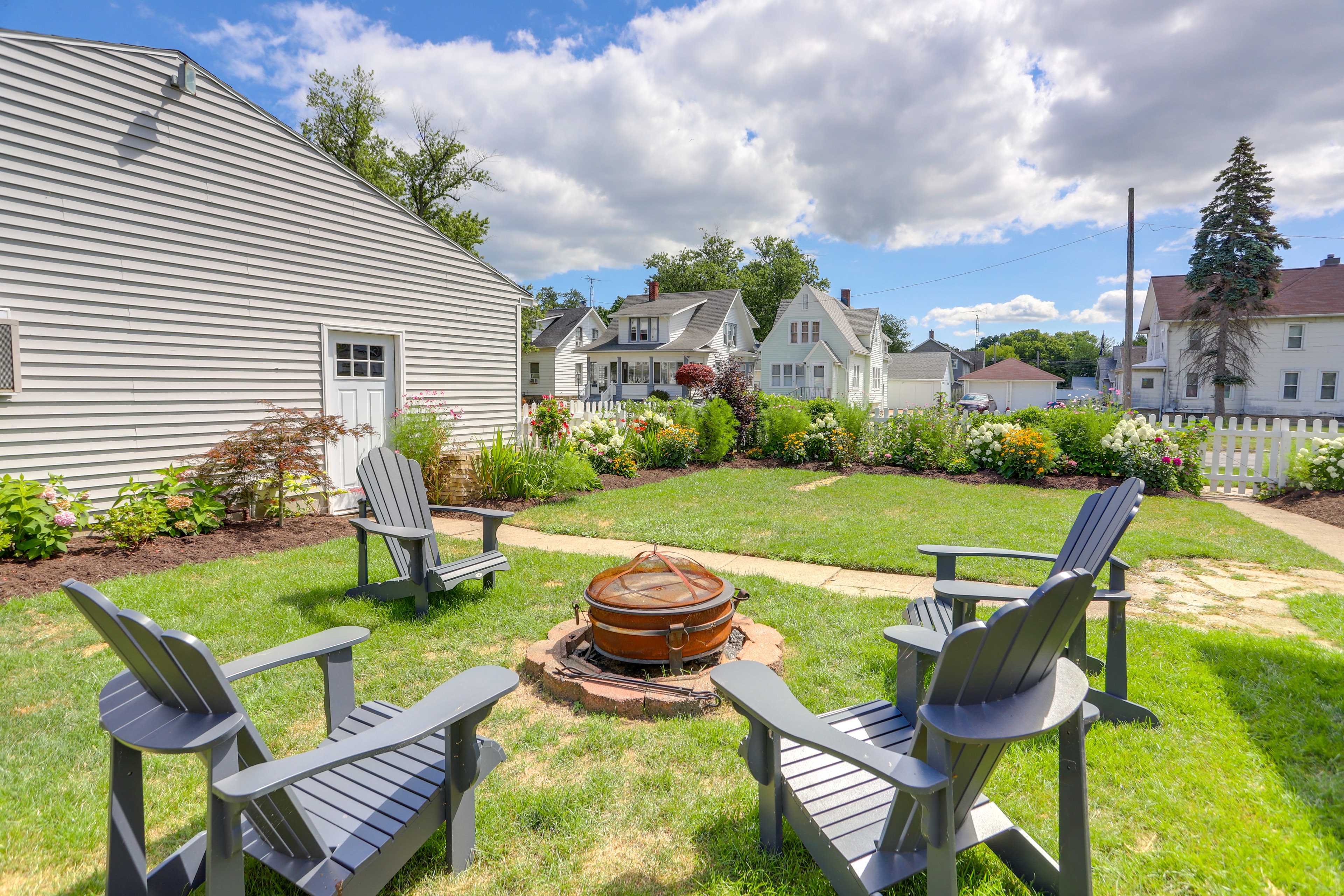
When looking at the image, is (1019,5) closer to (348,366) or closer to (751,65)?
(751,65)

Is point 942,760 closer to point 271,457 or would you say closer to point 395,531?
point 395,531

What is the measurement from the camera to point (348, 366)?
27.5ft

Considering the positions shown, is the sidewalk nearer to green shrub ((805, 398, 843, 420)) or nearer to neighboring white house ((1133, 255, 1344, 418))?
green shrub ((805, 398, 843, 420))

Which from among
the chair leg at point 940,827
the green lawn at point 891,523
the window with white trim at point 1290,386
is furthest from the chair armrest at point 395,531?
the window with white trim at point 1290,386

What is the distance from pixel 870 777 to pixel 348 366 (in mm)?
8236

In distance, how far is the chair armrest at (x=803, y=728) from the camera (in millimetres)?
1376

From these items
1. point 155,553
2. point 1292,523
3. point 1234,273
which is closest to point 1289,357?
point 1234,273

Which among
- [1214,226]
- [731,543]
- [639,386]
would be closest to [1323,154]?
[1214,226]

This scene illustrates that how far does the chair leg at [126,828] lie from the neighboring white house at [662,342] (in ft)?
103

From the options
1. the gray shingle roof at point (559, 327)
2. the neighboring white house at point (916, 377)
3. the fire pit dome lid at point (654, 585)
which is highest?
the gray shingle roof at point (559, 327)

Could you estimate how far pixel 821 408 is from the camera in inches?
495

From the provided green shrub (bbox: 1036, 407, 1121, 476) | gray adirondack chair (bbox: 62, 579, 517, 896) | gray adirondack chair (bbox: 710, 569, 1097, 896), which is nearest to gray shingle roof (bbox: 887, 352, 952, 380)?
green shrub (bbox: 1036, 407, 1121, 476)

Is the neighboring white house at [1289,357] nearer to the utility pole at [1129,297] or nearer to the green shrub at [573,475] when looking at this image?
the utility pole at [1129,297]

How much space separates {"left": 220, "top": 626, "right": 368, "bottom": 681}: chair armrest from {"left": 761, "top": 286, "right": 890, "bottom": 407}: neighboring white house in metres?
31.8
